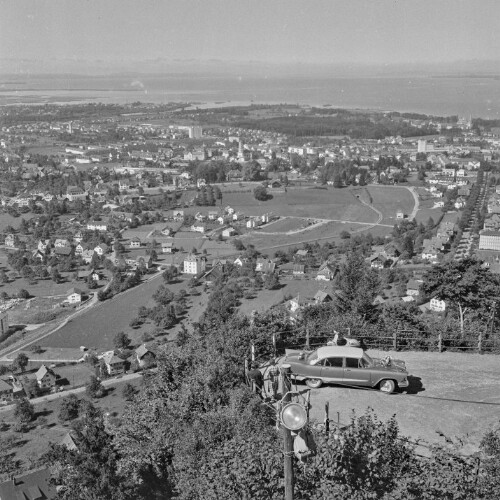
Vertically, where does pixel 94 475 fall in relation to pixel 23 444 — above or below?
above

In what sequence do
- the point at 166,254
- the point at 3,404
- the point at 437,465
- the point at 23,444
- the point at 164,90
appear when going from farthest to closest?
1. the point at 164,90
2. the point at 166,254
3. the point at 3,404
4. the point at 23,444
5. the point at 437,465

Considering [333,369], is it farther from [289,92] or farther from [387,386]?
[289,92]

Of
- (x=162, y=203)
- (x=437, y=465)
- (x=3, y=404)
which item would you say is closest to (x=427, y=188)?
(x=162, y=203)

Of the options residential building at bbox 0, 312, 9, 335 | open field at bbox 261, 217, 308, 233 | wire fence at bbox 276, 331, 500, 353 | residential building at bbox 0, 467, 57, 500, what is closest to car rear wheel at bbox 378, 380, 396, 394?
wire fence at bbox 276, 331, 500, 353

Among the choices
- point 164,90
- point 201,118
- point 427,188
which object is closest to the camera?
point 427,188

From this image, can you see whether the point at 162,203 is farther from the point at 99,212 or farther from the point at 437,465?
the point at 437,465

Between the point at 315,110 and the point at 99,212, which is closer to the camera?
the point at 99,212

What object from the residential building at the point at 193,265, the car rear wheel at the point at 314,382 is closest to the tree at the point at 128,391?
the car rear wheel at the point at 314,382

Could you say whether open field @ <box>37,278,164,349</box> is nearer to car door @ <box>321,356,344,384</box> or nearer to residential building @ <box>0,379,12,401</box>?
residential building @ <box>0,379,12,401</box>
